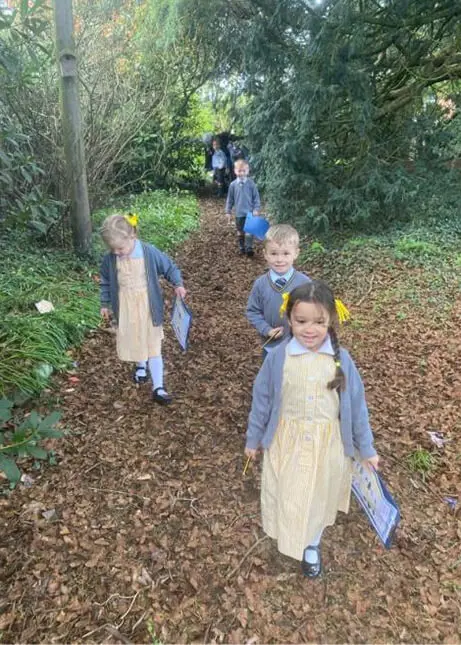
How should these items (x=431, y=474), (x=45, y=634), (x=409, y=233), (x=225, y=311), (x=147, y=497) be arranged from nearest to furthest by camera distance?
(x=45, y=634), (x=147, y=497), (x=431, y=474), (x=225, y=311), (x=409, y=233)

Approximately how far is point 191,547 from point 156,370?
1.55m

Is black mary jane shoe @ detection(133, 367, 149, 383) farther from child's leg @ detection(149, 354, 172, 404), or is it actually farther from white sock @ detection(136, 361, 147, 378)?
child's leg @ detection(149, 354, 172, 404)

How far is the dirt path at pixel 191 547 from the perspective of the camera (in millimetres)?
2299

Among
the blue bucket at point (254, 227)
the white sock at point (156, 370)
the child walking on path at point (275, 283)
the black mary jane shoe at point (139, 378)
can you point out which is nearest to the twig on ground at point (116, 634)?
the child walking on path at point (275, 283)

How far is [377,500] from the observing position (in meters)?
2.22

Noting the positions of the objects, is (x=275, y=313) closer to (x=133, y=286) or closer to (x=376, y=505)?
(x=133, y=286)

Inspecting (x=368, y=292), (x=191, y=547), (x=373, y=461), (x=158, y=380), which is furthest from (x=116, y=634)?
(x=368, y=292)

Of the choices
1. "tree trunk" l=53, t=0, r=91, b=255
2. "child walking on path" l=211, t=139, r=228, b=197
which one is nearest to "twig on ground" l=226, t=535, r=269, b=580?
"tree trunk" l=53, t=0, r=91, b=255

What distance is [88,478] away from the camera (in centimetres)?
314

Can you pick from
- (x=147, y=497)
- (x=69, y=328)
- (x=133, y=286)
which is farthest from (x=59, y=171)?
(x=147, y=497)

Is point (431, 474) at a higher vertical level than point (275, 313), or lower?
lower

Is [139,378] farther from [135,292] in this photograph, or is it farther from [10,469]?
[10,469]

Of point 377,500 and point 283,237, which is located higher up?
point 283,237

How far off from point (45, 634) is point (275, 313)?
2.14 metres
